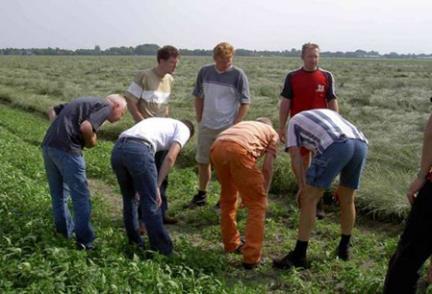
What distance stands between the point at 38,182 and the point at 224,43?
3.30 metres

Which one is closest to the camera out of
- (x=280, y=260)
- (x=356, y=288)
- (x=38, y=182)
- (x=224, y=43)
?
(x=356, y=288)

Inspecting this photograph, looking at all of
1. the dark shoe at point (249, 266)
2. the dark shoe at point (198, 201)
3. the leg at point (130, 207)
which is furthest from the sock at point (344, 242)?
the dark shoe at point (198, 201)

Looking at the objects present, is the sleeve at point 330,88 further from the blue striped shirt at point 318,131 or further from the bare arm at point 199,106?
the bare arm at point 199,106

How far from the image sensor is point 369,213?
6.39m

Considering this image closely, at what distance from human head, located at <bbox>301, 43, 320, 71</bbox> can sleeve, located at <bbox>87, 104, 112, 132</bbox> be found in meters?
2.53

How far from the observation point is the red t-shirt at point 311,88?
5914 mm

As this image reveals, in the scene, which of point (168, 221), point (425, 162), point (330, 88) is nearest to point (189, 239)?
point (168, 221)

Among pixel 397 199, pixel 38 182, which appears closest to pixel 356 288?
pixel 397 199

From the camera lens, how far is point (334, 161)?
178 inches

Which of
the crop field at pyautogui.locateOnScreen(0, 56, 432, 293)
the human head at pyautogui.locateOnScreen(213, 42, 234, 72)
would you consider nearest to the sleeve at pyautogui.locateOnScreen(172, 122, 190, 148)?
the crop field at pyautogui.locateOnScreen(0, 56, 432, 293)

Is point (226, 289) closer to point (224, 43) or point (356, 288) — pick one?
point (356, 288)

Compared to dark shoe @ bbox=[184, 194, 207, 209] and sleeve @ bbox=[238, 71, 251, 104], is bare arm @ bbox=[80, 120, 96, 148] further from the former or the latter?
dark shoe @ bbox=[184, 194, 207, 209]

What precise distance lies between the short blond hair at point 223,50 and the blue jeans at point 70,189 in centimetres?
220

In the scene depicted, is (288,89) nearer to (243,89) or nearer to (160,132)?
(243,89)
